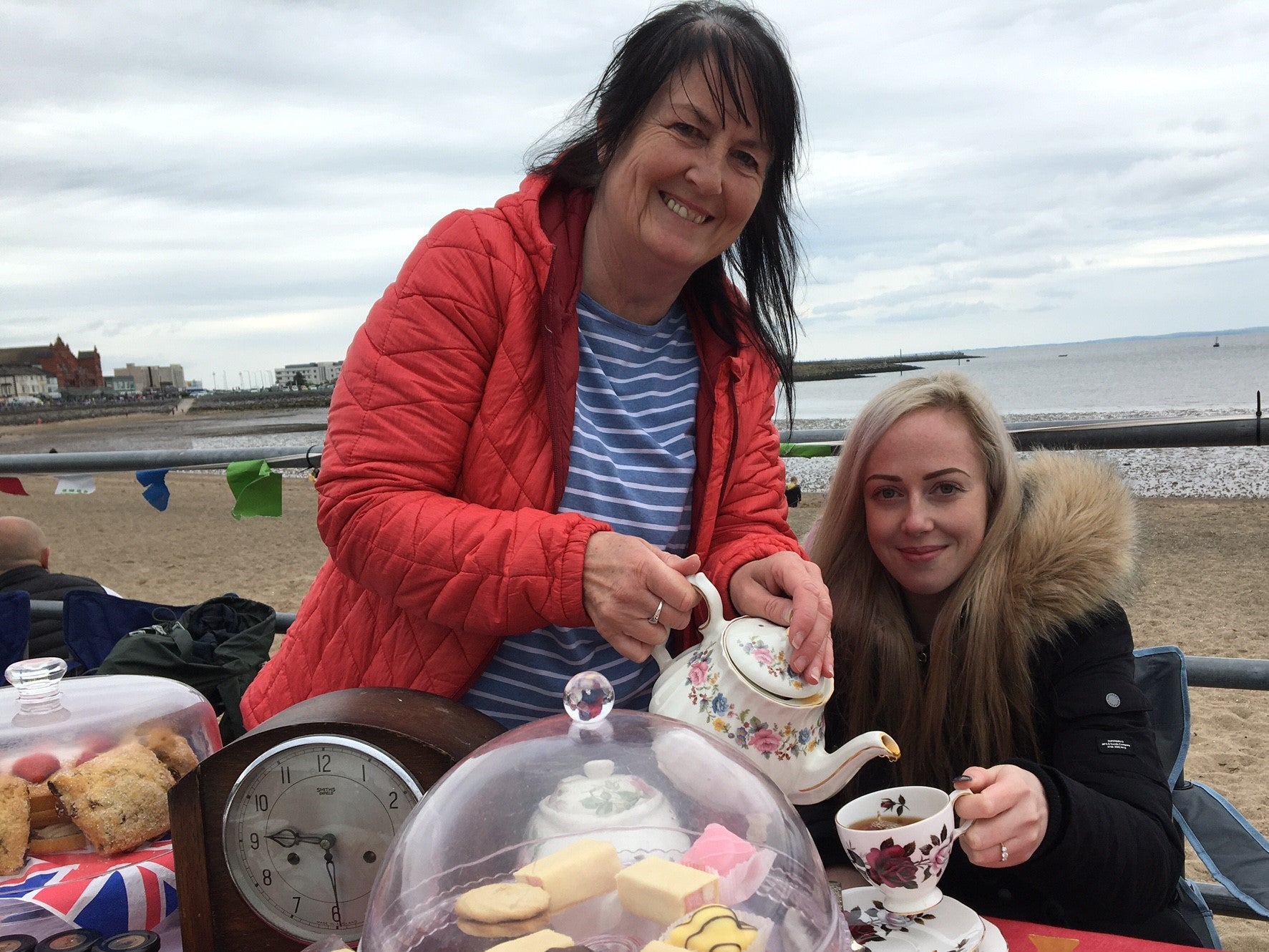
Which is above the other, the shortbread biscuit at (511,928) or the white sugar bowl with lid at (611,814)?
the white sugar bowl with lid at (611,814)

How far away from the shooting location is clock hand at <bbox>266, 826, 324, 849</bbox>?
943 millimetres

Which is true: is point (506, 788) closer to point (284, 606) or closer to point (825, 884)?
point (825, 884)

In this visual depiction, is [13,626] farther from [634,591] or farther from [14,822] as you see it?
[634,591]

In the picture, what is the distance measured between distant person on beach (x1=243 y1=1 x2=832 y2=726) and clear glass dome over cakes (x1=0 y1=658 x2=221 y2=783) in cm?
12

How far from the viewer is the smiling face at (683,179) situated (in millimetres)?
1313

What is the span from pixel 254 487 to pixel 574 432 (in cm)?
219

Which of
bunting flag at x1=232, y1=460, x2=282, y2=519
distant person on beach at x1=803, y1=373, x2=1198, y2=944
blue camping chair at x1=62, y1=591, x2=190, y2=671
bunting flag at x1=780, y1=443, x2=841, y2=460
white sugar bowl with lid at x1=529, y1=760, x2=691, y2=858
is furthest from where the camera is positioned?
bunting flag at x1=232, y1=460, x2=282, y2=519

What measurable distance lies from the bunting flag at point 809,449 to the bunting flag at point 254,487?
1.68m

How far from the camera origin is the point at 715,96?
4.27ft

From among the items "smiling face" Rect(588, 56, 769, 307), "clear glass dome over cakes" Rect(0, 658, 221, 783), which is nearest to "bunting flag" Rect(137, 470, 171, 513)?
"clear glass dome over cakes" Rect(0, 658, 221, 783)

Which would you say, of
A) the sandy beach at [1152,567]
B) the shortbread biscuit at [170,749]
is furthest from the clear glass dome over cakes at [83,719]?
the sandy beach at [1152,567]

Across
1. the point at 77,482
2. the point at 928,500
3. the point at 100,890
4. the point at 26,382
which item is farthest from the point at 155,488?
the point at 26,382

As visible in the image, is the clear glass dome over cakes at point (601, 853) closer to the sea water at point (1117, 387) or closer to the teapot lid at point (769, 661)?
the teapot lid at point (769, 661)

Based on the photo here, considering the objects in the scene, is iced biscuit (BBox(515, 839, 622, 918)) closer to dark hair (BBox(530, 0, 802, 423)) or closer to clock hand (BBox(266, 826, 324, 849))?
clock hand (BBox(266, 826, 324, 849))
